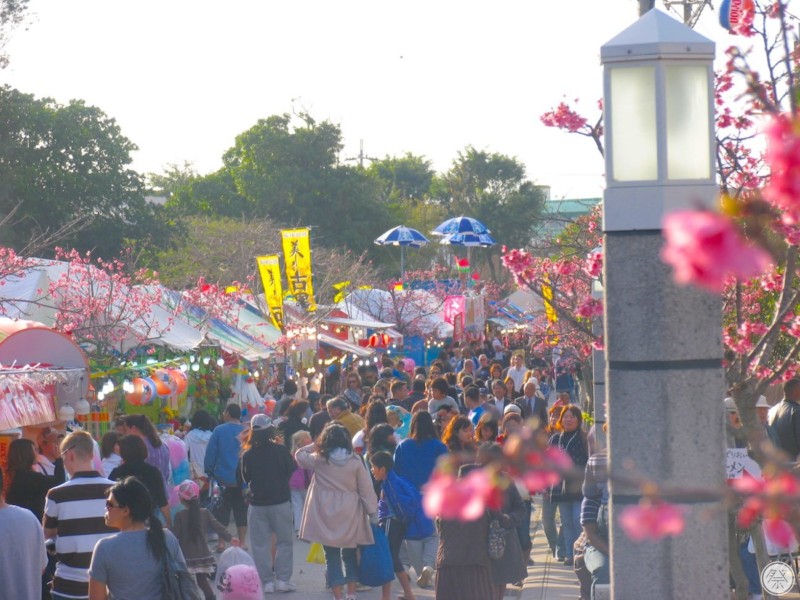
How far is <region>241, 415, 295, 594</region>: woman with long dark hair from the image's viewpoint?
10781 mm

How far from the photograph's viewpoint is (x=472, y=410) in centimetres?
1438

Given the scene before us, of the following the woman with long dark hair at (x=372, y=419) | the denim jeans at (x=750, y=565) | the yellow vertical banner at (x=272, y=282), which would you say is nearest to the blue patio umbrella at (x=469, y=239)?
the yellow vertical banner at (x=272, y=282)

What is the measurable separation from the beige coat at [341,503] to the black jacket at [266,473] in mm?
863

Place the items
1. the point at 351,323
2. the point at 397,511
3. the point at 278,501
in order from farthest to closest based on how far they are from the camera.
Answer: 1. the point at 351,323
2. the point at 278,501
3. the point at 397,511

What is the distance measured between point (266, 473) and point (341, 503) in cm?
115

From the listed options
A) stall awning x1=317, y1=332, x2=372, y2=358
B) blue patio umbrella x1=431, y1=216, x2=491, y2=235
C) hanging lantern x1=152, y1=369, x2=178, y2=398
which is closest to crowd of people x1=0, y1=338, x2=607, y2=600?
hanging lantern x1=152, y1=369, x2=178, y2=398

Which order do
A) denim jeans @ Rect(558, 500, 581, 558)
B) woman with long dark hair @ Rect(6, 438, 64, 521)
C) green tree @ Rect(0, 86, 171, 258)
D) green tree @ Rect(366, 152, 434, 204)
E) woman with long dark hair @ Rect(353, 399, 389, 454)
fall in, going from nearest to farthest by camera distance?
woman with long dark hair @ Rect(6, 438, 64, 521), denim jeans @ Rect(558, 500, 581, 558), woman with long dark hair @ Rect(353, 399, 389, 454), green tree @ Rect(0, 86, 171, 258), green tree @ Rect(366, 152, 434, 204)

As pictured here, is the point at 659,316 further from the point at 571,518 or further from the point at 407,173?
the point at 407,173

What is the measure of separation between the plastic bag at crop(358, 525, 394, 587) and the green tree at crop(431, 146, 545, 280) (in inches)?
2354

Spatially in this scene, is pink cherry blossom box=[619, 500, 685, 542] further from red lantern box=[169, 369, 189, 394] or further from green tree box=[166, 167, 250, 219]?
green tree box=[166, 167, 250, 219]

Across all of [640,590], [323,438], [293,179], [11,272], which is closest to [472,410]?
Result: [323,438]

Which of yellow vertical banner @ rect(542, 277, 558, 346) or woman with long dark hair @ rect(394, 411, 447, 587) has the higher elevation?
yellow vertical banner @ rect(542, 277, 558, 346)

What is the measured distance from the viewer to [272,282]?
25.9 meters

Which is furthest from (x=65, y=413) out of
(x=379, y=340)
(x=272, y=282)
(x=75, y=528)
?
(x=379, y=340)
